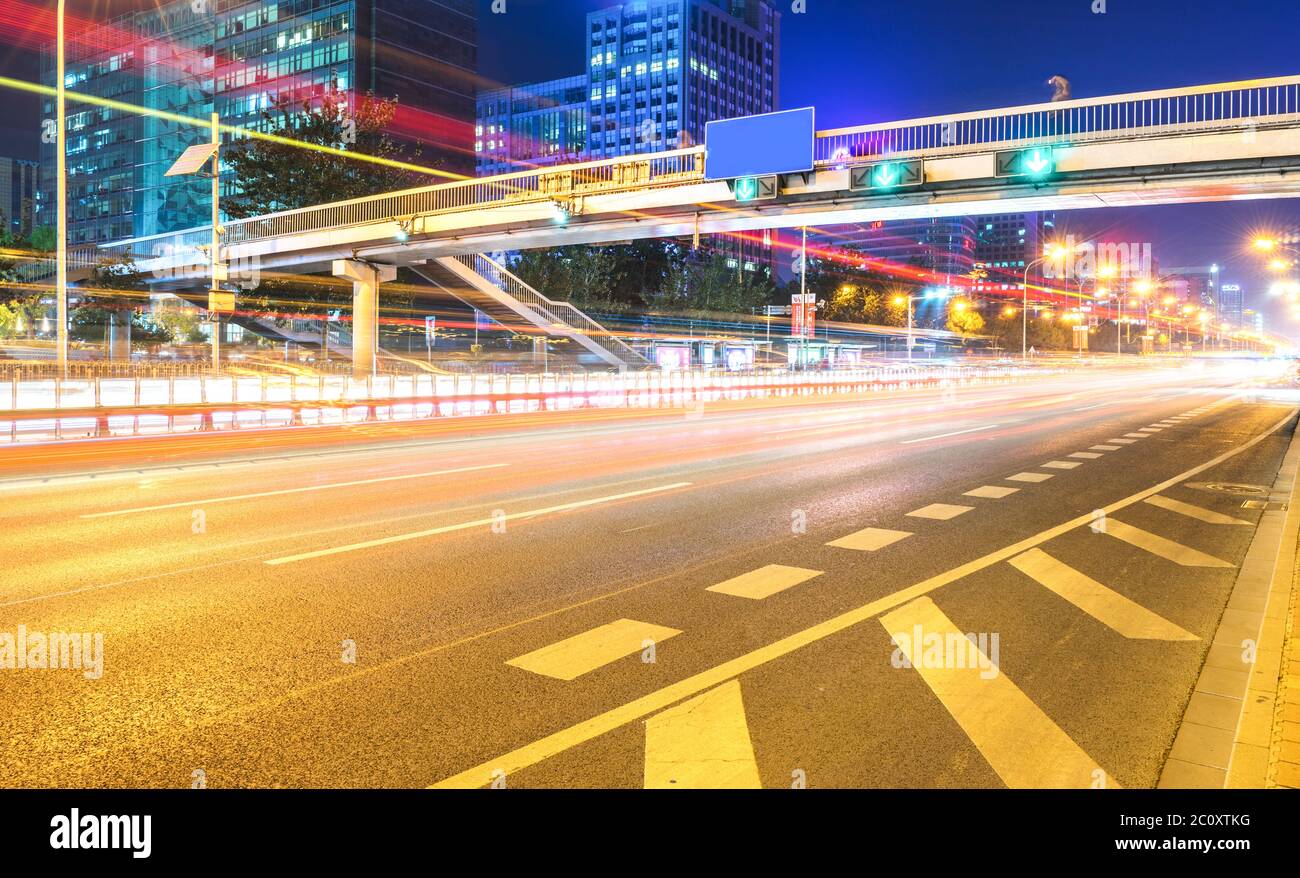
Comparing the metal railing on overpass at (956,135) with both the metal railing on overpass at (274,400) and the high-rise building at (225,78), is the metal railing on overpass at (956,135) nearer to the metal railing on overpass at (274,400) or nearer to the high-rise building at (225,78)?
the metal railing on overpass at (274,400)

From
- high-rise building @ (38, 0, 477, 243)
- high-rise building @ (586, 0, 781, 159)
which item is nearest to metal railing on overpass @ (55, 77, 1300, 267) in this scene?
high-rise building @ (38, 0, 477, 243)

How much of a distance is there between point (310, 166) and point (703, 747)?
55.0m

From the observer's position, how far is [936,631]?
6.04 meters

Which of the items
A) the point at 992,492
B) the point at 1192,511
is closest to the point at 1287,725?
the point at 1192,511

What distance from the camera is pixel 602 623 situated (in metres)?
6.07

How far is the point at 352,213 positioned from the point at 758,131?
24772 mm

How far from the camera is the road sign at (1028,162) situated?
810 inches

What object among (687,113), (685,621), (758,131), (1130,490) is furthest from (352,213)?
(687,113)

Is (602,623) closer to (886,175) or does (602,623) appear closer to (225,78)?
(886,175)

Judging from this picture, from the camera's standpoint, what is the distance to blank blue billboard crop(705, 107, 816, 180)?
78.3 feet

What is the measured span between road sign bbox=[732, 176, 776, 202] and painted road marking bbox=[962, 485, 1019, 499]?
556 inches

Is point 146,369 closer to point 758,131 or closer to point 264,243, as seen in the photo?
point 264,243

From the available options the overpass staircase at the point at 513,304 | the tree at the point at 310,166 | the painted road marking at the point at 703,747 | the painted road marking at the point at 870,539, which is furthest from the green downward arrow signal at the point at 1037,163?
the tree at the point at 310,166
